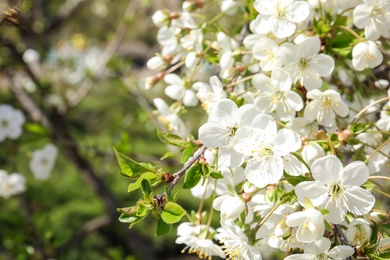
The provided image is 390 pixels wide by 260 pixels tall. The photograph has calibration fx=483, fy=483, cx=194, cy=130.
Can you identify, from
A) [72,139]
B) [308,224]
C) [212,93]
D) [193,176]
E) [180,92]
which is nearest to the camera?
[308,224]

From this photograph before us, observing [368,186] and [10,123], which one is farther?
[10,123]

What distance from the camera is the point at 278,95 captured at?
820 millimetres

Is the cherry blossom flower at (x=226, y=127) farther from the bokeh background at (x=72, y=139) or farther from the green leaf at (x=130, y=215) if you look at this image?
the bokeh background at (x=72, y=139)

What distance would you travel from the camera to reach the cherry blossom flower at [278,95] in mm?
810

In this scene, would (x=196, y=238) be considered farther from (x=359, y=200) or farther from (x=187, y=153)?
(x=359, y=200)

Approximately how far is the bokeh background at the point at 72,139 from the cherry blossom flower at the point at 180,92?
0.81ft

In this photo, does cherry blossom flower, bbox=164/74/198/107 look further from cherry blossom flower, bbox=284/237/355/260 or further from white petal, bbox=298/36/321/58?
cherry blossom flower, bbox=284/237/355/260

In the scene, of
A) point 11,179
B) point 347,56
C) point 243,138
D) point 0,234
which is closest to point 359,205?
point 243,138

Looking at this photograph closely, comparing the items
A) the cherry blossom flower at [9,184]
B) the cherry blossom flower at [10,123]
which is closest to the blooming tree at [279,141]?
the cherry blossom flower at [10,123]

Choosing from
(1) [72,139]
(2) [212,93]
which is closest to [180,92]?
(2) [212,93]

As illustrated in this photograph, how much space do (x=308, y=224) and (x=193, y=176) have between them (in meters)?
0.20

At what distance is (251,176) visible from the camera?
2.43 ft

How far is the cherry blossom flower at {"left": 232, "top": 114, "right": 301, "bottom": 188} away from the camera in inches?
28.5

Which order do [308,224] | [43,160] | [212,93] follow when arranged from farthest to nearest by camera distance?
1. [43,160]
2. [212,93]
3. [308,224]
